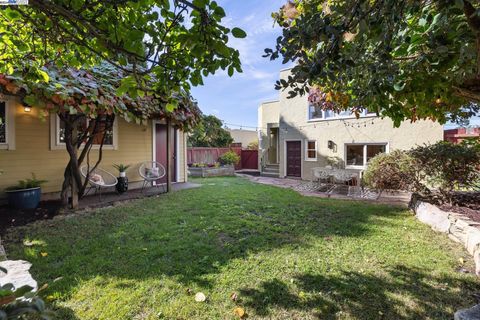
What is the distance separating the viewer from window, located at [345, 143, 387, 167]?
10125 millimetres

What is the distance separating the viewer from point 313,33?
161cm

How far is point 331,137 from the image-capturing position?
11352mm

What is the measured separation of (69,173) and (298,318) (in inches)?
215

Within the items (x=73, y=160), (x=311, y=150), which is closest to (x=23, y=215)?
(x=73, y=160)

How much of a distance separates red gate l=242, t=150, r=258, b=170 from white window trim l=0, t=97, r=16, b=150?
13196mm

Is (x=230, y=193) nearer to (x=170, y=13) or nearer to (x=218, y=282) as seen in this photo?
(x=218, y=282)

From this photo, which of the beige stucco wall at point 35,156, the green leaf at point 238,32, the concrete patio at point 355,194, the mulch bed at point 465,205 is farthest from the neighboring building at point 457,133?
the beige stucco wall at point 35,156

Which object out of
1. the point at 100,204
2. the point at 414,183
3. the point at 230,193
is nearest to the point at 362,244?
the point at 414,183

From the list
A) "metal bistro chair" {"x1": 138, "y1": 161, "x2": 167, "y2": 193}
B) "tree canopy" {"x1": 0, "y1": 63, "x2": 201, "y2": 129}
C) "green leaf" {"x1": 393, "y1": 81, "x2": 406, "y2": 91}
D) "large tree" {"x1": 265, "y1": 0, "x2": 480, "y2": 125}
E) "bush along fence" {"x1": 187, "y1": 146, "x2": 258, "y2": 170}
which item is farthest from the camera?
"bush along fence" {"x1": 187, "y1": 146, "x2": 258, "y2": 170}

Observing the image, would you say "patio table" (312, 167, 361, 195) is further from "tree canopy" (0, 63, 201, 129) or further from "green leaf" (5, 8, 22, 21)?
"green leaf" (5, 8, 22, 21)

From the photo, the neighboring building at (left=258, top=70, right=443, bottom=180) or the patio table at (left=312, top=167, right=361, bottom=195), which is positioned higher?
the neighboring building at (left=258, top=70, right=443, bottom=180)

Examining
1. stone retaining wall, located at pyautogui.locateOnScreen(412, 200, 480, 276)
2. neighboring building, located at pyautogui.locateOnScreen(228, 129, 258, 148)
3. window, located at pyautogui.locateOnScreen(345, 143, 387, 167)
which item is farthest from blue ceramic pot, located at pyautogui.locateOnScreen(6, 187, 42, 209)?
neighboring building, located at pyautogui.locateOnScreen(228, 129, 258, 148)

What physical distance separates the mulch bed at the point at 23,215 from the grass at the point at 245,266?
0.42 metres

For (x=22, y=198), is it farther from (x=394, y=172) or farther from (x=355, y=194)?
(x=355, y=194)
